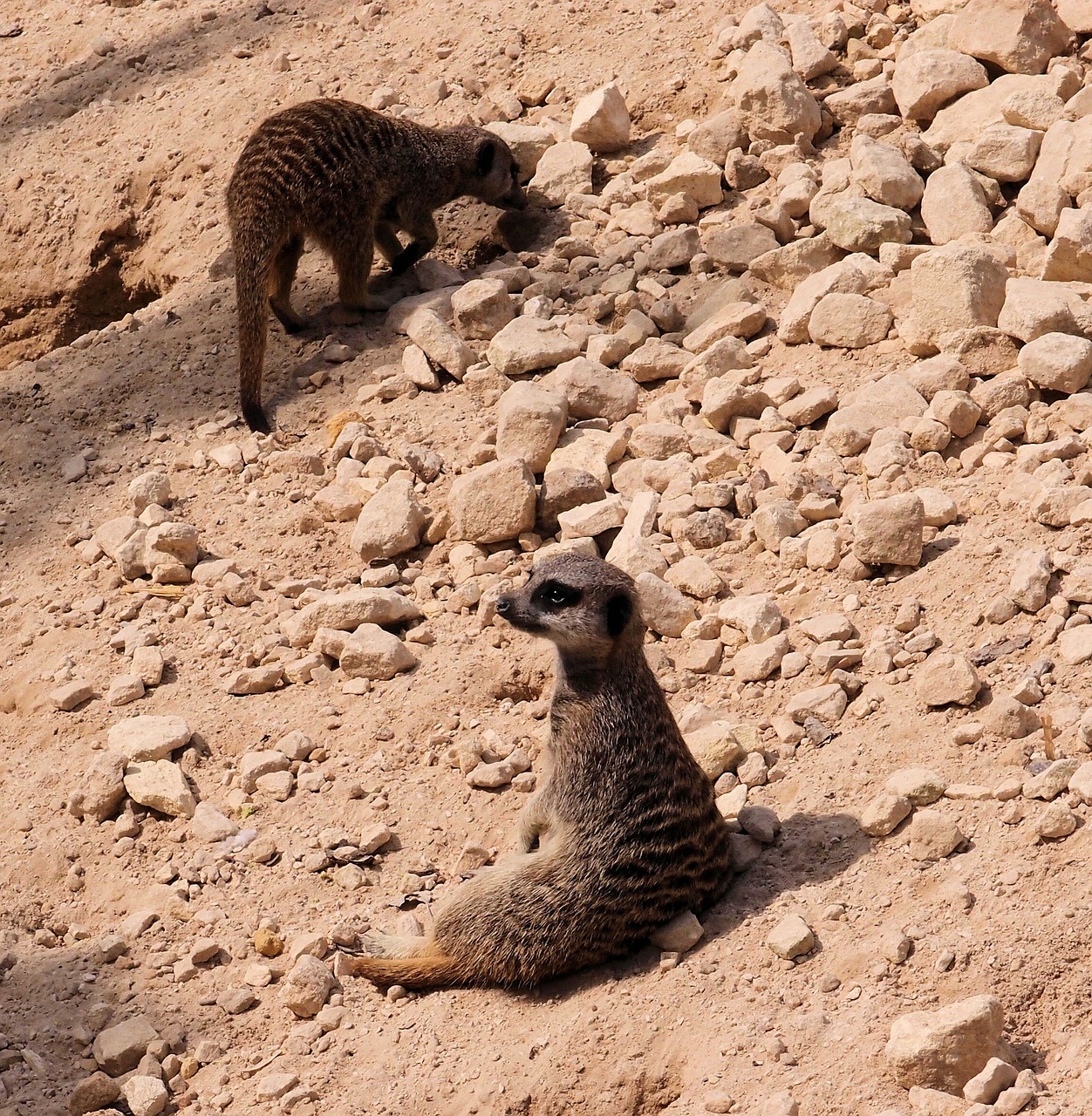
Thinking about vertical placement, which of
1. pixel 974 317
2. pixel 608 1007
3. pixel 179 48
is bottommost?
pixel 608 1007

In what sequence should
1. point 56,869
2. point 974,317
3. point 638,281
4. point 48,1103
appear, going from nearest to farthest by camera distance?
point 48,1103 → point 56,869 → point 974,317 → point 638,281

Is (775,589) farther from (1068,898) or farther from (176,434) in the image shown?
(176,434)

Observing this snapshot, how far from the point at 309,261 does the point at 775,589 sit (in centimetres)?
286

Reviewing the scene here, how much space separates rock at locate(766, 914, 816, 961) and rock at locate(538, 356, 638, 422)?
6.48ft

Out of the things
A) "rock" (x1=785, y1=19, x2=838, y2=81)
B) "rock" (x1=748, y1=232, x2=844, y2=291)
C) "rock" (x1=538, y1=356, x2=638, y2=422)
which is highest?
"rock" (x1=785, y1=19, x2=838, y2=81)

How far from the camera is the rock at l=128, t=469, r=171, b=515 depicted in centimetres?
432

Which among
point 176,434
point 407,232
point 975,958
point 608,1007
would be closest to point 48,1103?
point 608,1007

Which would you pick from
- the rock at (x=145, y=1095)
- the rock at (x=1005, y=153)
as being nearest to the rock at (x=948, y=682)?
the rock at (x=145, y=1095)

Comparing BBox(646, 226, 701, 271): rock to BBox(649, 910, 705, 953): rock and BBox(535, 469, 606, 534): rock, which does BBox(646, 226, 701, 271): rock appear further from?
BBox(649, 910, 705, 953): rock

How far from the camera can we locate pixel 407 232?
5.44 m

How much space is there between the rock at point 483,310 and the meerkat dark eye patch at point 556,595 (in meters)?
1.93

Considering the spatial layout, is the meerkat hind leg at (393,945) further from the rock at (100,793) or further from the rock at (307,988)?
the rock at (100,793)

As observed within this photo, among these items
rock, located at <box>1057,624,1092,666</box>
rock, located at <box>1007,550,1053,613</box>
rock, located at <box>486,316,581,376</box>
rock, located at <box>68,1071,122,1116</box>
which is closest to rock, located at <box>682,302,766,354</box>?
rock, located at <box>486,316,581,376</box>

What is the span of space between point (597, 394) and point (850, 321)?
798 millimetres
